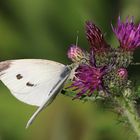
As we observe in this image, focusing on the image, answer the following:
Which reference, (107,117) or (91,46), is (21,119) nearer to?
(107,117)

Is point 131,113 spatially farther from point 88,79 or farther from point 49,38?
point 49,38

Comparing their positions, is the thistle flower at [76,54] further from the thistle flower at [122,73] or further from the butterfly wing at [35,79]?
the thistle flower at [122,73]

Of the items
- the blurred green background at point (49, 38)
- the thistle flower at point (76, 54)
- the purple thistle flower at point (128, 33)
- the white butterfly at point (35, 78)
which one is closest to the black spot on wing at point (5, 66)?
the white butterfly at point (35, 78)

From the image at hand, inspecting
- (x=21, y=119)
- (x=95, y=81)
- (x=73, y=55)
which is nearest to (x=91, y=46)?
(x=73, y=55)

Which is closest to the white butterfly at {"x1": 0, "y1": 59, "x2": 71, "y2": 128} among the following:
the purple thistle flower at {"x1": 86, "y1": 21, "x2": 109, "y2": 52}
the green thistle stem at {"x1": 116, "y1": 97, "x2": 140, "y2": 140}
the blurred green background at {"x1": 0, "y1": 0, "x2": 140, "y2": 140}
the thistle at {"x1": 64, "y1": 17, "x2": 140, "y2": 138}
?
the thistle at {"x1": 64, "y1": 17, "x2": 140, "y2": 138}

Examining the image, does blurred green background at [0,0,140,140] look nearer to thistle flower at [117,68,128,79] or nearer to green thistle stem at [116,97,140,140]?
green thistle stem at [116,97,140,140]

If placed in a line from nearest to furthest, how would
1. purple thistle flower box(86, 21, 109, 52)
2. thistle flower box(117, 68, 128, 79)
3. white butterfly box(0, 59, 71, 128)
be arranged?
thistle flower box(117, 68, 128, 79), white butterfly box(0, 59, 71, 128), purple thistle flower box(86, 21, 109, 52)

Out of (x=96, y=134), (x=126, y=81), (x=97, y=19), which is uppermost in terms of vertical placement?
(x=126, y=81)
